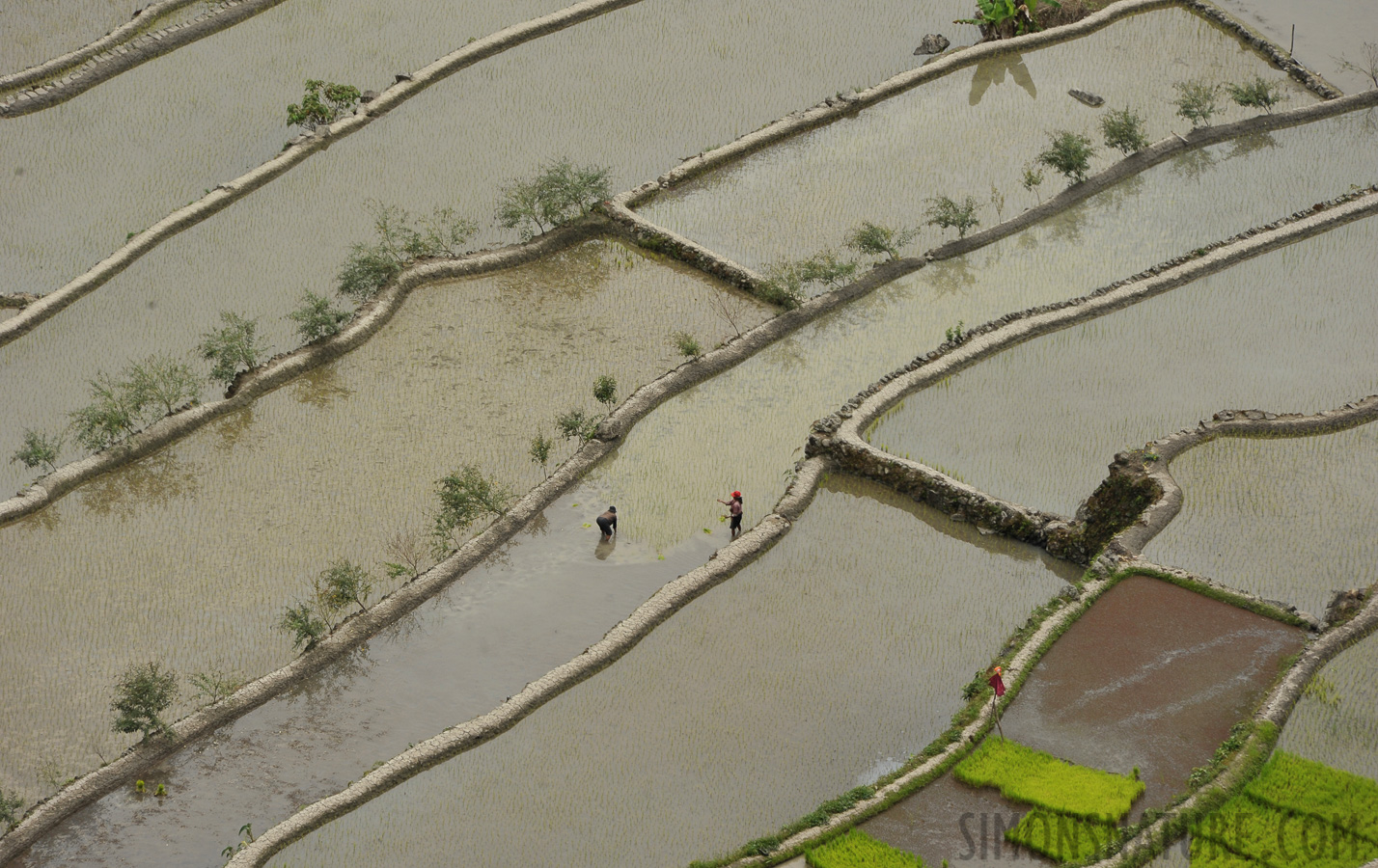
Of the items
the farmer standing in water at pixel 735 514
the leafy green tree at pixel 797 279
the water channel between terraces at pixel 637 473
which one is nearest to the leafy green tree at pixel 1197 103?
the water channel between terraces at pixel 637 473

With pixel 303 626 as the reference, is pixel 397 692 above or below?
below

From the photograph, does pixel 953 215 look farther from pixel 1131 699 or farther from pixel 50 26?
pixel 50 26

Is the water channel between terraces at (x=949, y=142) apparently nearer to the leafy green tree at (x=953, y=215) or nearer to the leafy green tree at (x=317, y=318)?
the leafy green tree at (x=953, y=215)

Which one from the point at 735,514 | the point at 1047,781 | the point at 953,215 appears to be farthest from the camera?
the point at 953,215

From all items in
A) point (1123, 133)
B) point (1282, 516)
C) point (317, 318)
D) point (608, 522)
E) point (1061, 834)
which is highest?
point (317, 318)

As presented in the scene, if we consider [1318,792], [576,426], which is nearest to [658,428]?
[576,426]

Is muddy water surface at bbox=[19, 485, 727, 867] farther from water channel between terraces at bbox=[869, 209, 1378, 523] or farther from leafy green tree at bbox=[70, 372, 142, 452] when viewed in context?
leafy green tree at bbox=[70, 372, 142, 452]
